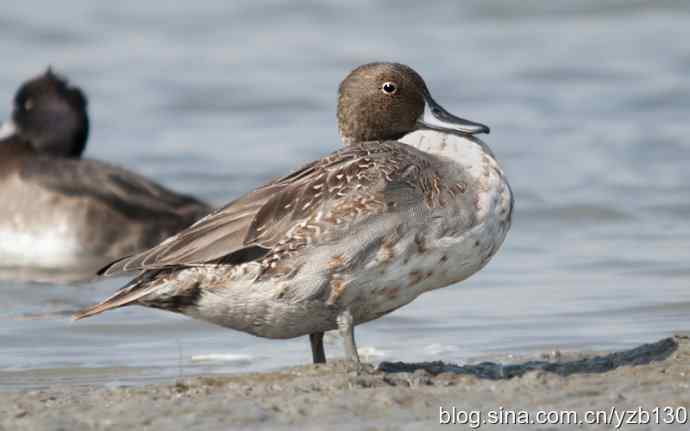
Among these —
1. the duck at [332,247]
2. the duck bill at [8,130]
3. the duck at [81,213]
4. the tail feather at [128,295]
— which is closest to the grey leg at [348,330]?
the duck at [332,247]

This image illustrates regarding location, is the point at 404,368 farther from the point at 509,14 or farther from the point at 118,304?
the point at 509,14

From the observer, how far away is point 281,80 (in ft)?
51.0

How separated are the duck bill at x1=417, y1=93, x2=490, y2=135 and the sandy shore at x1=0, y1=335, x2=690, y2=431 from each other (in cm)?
107

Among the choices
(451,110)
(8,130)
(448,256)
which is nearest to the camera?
(448,256)

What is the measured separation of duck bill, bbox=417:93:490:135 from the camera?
6.32m

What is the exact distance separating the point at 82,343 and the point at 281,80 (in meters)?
8.22

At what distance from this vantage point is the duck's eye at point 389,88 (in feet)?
21.3

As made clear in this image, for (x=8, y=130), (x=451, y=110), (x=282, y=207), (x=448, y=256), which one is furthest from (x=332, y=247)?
(x=451, y=110)

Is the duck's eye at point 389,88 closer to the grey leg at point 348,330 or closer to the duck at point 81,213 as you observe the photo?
the grey leg at point 348,330

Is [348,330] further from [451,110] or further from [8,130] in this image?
[451,110]

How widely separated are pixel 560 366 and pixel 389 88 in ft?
4.63

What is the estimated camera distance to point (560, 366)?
6094 millimetres

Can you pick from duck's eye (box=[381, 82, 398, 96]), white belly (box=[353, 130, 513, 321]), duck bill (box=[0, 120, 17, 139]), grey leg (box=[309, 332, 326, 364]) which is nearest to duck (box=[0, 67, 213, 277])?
duck bill (box=[0, 120, 17, 139])

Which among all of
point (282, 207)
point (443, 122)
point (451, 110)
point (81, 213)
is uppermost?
point (451, 110)
